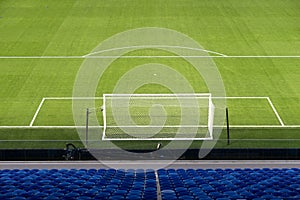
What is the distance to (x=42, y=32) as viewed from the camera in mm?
44188

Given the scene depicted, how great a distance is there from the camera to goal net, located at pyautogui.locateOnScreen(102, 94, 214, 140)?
27.2 meters

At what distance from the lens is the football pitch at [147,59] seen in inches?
1128

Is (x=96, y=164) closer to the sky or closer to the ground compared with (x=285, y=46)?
closer to the ground

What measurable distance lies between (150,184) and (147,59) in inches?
780

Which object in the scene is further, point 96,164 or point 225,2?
point 225,2

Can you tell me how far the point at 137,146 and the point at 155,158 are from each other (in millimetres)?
1551

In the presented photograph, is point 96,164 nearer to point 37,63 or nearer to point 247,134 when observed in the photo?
point 247,134

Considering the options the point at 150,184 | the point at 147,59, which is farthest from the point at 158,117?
the point at 147,59

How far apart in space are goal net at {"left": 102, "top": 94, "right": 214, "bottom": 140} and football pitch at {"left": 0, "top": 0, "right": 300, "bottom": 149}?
934mm

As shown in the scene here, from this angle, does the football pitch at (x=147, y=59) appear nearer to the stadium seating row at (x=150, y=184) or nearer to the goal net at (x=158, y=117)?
the goal net at (x=158, y=117)

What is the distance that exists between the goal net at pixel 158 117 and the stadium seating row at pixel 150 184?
5728 mm

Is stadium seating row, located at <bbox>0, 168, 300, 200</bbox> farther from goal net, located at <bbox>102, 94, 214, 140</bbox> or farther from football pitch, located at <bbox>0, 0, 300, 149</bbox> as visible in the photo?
goal net, located at <bbox>102, 94, 214, 140</bbox>

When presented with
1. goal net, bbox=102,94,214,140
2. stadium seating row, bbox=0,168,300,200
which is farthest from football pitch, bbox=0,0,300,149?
stadium seating row, bbox=0,168,300,200

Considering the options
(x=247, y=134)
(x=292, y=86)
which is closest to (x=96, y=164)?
(x=247, y=134)
